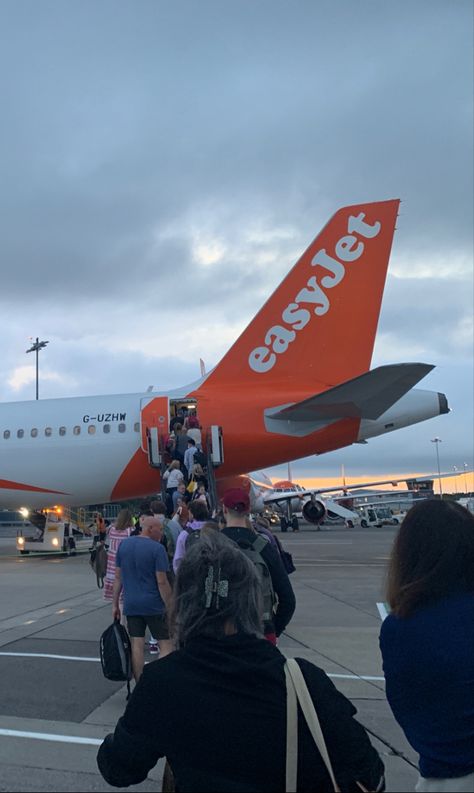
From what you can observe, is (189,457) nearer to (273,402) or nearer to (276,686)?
(273,402)

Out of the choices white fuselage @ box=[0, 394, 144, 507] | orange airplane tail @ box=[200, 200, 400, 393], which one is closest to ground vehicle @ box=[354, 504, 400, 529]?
white fuselage @ box=[0, 394, 144, 507]

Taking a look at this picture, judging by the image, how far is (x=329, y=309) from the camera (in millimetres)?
15047

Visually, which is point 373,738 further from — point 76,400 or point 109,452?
point 76,400

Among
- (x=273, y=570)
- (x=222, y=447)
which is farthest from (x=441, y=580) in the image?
(x=222, y=447)

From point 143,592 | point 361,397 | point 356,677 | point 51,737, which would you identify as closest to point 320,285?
point 361,397

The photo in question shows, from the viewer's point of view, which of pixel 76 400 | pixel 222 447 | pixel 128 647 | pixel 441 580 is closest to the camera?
pixel 441 580

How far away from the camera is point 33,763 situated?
372cm

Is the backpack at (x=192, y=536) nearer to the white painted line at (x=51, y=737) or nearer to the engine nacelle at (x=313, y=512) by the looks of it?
the white painted line at (x=51, y=737)

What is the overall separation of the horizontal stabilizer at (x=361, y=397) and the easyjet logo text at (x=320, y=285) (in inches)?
77.8

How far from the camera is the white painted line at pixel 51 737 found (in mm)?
4038

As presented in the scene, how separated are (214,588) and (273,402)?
12739 mm

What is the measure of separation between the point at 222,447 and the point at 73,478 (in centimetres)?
455

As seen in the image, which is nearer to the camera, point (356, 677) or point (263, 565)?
point (263, 565)

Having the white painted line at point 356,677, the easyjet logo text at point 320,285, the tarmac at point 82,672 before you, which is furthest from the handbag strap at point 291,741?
the easyjet logo text at point 320,285
